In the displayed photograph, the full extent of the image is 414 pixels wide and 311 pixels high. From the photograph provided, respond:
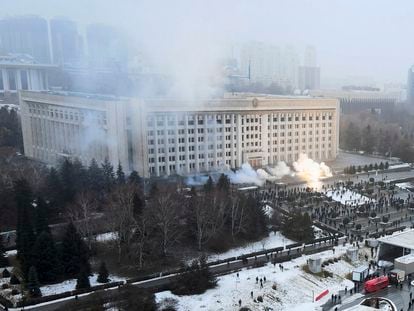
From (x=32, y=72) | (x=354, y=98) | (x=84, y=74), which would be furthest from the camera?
(x=354, y=98)

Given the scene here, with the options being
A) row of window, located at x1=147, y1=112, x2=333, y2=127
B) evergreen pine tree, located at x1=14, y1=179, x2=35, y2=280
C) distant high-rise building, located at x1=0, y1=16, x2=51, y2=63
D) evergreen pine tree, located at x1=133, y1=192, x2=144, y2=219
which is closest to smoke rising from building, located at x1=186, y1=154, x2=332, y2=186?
row of window, located at x1=147, y1=112, x2=333, y2=127

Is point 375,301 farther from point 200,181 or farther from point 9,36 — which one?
point 9,36

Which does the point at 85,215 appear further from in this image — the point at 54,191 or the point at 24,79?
the point at 24,79

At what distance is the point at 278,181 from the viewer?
2989cm

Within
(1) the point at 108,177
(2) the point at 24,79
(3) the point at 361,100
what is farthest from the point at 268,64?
(1) the point at 108,177

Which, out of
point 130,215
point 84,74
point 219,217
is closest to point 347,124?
point 84,74

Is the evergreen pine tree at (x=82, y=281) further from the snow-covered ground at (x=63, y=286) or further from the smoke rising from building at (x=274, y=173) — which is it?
the smoke rising from building at (x=274, y=173)

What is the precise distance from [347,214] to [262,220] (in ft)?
19.2

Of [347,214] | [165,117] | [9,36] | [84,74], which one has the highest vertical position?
[9,36]

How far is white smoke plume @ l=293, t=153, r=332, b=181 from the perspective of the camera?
3136 cm

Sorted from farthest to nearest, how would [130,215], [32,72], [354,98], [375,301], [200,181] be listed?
[354,98] → [32,72] → [200,181] → [130,215] → [375,301]

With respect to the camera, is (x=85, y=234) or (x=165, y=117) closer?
(x=85, y=234)

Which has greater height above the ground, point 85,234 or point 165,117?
point 165,117

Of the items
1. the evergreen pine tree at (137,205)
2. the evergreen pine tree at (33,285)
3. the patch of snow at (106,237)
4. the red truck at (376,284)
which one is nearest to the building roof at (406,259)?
the red truck at (376,284)
